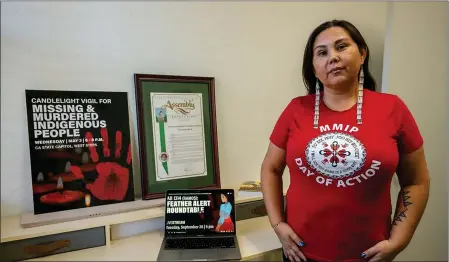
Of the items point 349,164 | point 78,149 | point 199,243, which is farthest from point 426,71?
point 78,149

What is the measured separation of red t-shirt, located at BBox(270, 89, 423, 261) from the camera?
2.71 ft

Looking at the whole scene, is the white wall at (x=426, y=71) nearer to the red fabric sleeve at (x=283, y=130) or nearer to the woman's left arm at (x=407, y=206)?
the woman's left arm at (x=407, y=206)

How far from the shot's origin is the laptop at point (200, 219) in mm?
1188

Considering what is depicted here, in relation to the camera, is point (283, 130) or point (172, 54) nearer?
point (283, 130)

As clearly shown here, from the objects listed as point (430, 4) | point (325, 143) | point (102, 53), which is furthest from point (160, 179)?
point (430, 4)

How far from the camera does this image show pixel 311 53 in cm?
95

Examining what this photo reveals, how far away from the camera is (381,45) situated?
1691mm

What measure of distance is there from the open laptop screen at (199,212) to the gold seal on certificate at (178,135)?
0.50 ft

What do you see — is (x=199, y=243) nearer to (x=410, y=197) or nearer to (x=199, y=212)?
(x=199, y=212)

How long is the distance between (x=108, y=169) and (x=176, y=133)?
1.15ft

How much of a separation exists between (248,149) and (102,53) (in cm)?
89

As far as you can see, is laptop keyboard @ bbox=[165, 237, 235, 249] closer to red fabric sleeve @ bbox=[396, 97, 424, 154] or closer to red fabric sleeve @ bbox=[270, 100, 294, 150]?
red fabric sleeve @ bbox=[270, 100, 294, 150]

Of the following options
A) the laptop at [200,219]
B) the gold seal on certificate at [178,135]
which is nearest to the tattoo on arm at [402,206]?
the laptop at [200,219]

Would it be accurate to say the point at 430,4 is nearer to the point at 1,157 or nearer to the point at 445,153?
the point at 445,153
